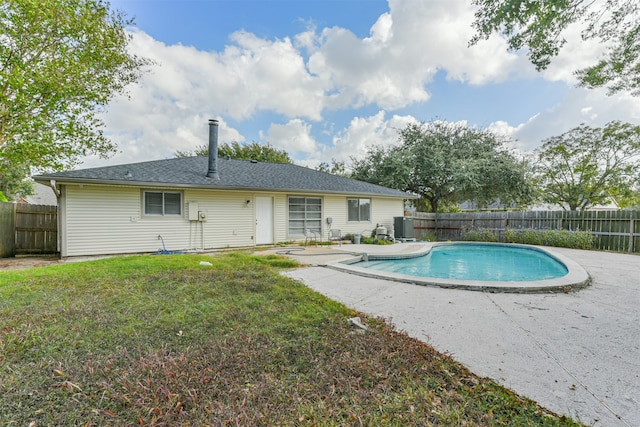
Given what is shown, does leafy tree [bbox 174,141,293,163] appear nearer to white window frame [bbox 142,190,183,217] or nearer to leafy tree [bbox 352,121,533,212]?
leafy tree [bbox 352,121,533,212]

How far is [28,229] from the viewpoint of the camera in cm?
888

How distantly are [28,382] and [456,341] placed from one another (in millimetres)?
3584

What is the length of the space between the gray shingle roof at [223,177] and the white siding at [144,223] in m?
0.44

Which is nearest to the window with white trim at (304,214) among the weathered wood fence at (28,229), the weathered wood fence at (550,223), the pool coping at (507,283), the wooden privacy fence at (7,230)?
the pool coping at (507,283)

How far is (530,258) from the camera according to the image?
930 cm

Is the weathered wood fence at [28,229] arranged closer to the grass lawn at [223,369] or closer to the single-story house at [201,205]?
the single-story house at [201,205]

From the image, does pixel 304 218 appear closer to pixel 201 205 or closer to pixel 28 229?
pixel 201 205

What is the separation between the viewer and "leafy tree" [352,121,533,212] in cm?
1531

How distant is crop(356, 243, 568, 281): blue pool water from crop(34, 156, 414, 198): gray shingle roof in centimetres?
396

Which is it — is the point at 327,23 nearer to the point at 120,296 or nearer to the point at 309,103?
the point at 309,103

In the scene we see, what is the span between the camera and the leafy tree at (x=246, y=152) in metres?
25.9

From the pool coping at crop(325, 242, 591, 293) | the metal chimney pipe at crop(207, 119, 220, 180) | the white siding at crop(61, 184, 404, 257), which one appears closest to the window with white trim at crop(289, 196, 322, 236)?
the white siding at crop(61, 184, 404, 257)

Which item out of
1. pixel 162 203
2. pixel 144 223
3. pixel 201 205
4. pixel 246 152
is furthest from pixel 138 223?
pixel 246 152

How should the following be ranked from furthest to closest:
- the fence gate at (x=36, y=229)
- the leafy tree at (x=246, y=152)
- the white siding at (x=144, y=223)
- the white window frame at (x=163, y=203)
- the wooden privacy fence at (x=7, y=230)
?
the leafy tree at (x=246, y=152) < the fence gate at (x=36, y=229) < the white window frame at (x=163, y=203) < the wooden privacy fence at (x=7, y=230) < the white siding at (x=144, y=223)
